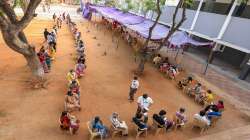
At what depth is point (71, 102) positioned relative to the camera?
8922 millimetres

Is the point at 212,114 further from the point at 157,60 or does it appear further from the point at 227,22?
the point at 227,22

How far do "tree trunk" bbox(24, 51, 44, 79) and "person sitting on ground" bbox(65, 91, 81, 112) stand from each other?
113 inches

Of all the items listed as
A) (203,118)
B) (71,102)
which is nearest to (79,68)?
(71,102)

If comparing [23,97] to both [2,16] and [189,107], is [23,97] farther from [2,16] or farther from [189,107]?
[189,107]

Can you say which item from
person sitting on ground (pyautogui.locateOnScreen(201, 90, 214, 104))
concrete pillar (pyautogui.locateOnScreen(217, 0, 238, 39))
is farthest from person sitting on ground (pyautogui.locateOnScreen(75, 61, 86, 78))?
concrete pillar (pyautogui.locateOnScreen(217, 0, 238, 39))

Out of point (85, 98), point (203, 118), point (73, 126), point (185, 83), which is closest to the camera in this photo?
point (73, 126)

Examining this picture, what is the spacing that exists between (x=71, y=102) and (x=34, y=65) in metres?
3.22

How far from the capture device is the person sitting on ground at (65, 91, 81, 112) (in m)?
8.86

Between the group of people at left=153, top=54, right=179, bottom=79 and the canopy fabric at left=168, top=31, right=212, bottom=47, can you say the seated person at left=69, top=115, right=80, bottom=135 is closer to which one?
the group of people at left=153, top=54, right=179, bottom=79

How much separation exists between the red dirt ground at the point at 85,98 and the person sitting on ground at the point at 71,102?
1.14 feet

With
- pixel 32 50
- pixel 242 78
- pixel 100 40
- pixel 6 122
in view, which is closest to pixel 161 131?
pixel 6 122

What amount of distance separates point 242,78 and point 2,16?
48.5 ft

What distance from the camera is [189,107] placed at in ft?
35.9

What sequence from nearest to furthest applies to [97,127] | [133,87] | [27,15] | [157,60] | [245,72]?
1. [97,127]
2. [27,15]
3. [133,87]
4. [245,72]
5. [157,60]
